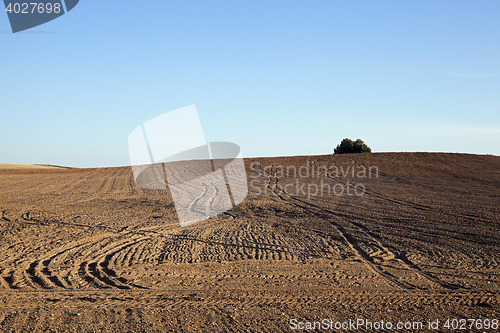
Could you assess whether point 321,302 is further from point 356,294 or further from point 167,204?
point 167,204

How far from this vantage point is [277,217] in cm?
1498

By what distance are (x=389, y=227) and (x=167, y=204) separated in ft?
34.7

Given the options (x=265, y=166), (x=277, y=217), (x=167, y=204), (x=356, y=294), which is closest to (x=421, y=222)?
(x=277, y=217)

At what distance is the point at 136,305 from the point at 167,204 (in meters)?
12.5

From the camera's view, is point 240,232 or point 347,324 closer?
point 347,324

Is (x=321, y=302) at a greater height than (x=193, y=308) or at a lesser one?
lesser

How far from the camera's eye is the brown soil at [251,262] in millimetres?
5914

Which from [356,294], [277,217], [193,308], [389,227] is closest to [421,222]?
[389,227]

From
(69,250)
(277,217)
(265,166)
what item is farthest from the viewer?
(265,166)

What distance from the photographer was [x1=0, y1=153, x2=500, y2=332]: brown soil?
5914mm

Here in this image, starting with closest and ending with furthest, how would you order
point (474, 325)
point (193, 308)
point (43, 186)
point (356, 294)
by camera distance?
point (474, 325)
point (193, 308)
point (356, 294)
point (43, 186)

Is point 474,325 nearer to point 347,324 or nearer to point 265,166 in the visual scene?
point 347,324

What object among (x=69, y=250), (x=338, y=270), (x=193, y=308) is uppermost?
(x=69, y=250)

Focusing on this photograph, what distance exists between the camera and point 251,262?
890cm
